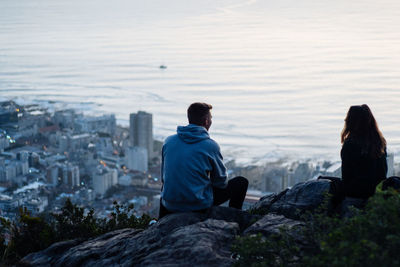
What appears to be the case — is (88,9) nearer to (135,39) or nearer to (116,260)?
(135,39)

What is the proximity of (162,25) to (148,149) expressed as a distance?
6015cm

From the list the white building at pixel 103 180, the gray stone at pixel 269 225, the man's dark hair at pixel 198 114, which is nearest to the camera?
the gray stone at pixel 269 225

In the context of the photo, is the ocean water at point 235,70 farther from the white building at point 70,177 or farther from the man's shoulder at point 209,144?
the man's shoulder at point 209,144

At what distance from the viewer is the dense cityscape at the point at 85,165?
14.2m

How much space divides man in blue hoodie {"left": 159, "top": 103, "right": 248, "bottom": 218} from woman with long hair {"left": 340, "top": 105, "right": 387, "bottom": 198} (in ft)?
2.70

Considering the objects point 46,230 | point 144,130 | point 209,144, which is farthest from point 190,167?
point 144,130

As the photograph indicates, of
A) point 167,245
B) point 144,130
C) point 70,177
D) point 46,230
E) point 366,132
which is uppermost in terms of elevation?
point 366,132

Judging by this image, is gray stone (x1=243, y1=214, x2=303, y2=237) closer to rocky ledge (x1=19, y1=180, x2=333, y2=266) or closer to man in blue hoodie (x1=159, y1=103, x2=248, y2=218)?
rocky ledge (x1=19, y1=180, x2=333, y2=266)

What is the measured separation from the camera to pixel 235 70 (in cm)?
3856

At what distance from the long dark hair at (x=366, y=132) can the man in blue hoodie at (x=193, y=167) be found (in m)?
0.90

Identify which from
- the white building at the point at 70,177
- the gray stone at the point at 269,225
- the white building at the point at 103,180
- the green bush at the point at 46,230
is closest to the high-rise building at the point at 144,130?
the white building at the point at 103,180

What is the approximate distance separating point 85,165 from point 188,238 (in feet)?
60.7

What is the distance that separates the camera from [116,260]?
294 cm

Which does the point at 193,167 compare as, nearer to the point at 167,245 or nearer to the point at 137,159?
the point at 167,245
